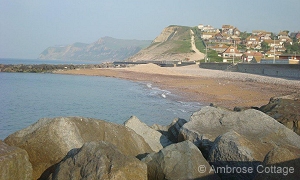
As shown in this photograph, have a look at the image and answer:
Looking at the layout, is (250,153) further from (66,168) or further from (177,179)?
(66,168)

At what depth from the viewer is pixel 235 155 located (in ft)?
16.3

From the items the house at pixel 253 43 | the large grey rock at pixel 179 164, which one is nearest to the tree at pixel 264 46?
the house at pixel 253 43

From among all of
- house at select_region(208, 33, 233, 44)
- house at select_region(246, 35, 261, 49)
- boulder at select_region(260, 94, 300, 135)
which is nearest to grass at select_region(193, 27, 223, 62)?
house at select_region(208, 33, 233, 44)

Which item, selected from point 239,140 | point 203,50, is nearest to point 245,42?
point 203,50

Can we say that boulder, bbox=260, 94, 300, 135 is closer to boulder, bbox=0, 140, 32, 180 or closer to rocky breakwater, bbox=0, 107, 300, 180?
rocky breakwater, bbox=0, 107, 300, 180

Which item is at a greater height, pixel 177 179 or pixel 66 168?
pixel 66 168

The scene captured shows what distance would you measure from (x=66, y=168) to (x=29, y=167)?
61 cm

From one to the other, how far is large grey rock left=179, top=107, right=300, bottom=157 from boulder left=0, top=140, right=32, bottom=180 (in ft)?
9.68

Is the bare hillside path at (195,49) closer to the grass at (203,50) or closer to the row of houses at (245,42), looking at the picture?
the grass at (203,50)

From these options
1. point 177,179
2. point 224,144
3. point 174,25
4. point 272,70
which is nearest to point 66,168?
point 177,179

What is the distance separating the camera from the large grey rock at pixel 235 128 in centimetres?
635

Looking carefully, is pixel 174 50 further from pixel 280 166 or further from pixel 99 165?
pixel 280 166

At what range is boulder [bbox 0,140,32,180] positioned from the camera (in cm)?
429

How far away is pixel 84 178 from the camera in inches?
168
